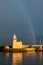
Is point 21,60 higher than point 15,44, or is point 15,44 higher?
point 15,44

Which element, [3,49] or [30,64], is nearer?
[30,64]

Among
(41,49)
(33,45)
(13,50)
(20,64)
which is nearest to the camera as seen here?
(20,64)

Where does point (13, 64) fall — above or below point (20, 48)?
below

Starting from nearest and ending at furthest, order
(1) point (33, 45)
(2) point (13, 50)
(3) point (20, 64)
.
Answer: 1. (3) point (20, 64)
2. (2) point (13, 50)
3. (1) point (33, 45)

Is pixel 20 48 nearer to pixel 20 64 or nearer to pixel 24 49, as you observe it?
pixel 24 49

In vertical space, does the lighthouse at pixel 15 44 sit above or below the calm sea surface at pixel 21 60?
above

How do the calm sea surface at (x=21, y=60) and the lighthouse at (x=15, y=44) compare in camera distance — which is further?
the lighthouse at (x=15, y=44)

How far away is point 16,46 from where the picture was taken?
2490 inches

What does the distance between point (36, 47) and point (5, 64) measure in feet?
133

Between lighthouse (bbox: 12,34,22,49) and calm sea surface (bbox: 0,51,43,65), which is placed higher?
lighthouse (bbox: 12,34,22,49)

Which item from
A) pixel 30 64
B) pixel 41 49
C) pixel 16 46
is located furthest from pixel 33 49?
pixel 30 64

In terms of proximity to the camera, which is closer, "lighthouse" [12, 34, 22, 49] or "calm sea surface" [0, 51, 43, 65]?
"calm sea surface" [0, 51, 43, 65]

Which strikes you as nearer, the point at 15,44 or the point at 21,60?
the point at 21,60

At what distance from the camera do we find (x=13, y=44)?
209 feet
